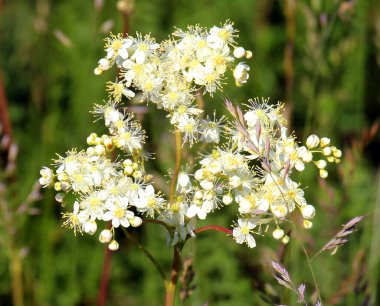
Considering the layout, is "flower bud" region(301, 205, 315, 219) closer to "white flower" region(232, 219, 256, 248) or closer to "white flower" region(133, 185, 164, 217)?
"white flower" region(232, 219, 256, 248)

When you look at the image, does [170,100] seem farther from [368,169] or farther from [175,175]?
[368,169]

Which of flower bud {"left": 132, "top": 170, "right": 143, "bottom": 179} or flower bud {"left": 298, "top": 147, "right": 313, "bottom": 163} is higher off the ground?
flower bud {"left": 298, "top": 147, "right": 313, "bottom": 163}

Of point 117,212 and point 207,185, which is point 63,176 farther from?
point 207,185

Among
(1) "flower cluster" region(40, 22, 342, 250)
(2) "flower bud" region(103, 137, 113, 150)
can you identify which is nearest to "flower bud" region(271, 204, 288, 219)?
(1) "flower cluster" region(40, 22, 342, 250)

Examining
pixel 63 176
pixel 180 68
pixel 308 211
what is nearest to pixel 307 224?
pixel 308 211

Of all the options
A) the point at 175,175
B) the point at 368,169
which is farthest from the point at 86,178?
the point at 368,169

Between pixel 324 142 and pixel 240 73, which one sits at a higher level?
pixel 240 73

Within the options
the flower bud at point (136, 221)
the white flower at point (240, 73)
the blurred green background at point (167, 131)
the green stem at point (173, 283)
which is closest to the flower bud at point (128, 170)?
the flower bud at point (136, 221)
